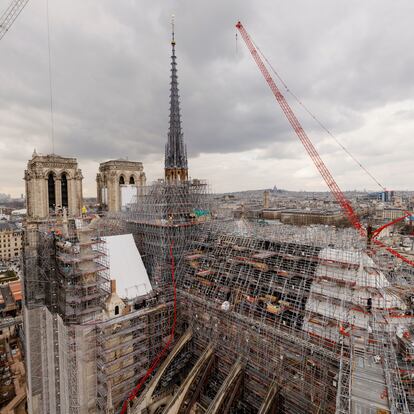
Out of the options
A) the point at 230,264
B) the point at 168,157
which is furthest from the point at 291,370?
the point at 168,157

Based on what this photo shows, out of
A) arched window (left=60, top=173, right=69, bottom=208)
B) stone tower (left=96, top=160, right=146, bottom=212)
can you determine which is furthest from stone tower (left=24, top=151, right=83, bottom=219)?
stone tower (left=96, top=160, right=146, bottom=212)

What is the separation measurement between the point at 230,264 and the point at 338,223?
113118mm

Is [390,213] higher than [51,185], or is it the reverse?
[51,185]

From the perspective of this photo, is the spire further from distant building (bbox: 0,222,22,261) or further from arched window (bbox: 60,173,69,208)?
distant building (bbox: 0,222,22,261)

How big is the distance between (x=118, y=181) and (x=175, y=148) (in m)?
18.6

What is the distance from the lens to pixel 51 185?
44.4 m

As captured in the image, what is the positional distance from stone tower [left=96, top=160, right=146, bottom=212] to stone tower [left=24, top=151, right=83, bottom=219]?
14.7 feet

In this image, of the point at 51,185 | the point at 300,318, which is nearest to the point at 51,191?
the point at 51,185

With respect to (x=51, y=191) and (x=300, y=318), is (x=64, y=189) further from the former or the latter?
(x=300, y=318)

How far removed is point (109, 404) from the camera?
1911 cm

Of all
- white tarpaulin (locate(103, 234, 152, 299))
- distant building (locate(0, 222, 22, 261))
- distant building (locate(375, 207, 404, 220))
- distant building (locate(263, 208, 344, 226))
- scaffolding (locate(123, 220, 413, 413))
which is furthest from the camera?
distant building (locate(375, 207, 404, 220))

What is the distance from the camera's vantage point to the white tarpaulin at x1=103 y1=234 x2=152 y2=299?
2533 cm

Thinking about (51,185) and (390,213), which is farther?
(390,213)

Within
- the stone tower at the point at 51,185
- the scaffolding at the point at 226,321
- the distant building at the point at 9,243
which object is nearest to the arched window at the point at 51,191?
the stone tower at the point at 51,185
